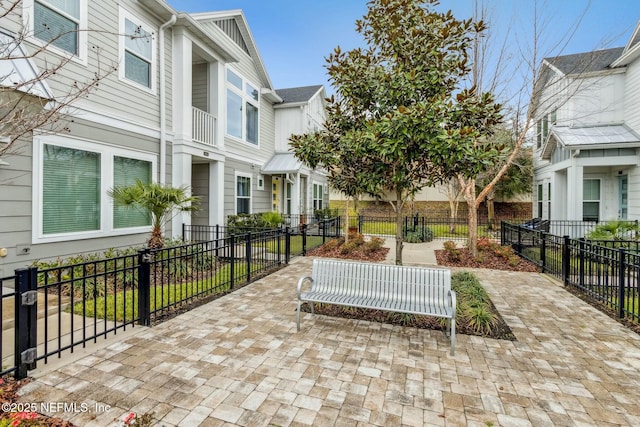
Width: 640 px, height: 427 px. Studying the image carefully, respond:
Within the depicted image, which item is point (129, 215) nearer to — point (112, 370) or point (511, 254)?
point (112, 370)

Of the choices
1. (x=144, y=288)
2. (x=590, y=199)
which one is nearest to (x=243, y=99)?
(x=144, y=288)

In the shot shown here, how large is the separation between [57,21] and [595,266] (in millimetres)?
14013

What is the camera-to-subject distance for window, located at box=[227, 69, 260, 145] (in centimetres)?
1241

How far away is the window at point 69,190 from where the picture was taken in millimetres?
6340

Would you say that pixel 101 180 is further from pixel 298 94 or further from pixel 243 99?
pixel 298 94

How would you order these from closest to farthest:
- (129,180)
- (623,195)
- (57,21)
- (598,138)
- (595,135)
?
(57,21) < (129,180) < (598,138) < (595,135) < (623,195)

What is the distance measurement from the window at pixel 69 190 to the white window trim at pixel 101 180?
9 cm

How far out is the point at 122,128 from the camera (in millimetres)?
7902

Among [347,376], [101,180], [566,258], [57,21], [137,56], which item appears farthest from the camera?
[137,56]

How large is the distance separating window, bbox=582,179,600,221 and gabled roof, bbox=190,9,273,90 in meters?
14.9

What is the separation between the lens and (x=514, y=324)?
4887mm

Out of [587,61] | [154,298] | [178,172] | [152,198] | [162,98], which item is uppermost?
[587,61]

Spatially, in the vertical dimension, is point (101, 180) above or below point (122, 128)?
below

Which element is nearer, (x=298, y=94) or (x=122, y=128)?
(x=122, y=128)
